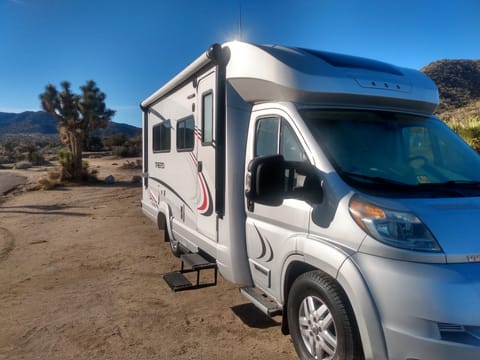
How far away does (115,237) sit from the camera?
28.9 feet

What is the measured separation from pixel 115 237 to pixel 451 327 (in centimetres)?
756

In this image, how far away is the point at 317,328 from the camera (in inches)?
123

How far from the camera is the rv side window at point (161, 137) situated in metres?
6.86

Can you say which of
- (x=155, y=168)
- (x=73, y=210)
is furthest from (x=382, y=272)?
(x=73, y=210)

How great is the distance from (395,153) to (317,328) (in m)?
1.61

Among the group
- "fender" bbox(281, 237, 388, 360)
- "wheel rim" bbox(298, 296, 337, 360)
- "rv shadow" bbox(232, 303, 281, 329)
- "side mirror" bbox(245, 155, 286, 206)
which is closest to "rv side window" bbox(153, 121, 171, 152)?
"rv shadow" bbox(232, 303, 281, 329)

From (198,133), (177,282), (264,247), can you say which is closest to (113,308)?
(177,282)

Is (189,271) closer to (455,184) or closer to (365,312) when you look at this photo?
(365,312)

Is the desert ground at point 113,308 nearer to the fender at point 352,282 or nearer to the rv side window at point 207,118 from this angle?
the fender at point 352,282

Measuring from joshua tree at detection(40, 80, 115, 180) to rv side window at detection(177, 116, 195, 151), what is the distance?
17.2m

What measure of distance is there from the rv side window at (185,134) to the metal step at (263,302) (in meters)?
2.22

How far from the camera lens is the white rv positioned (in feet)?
8.12

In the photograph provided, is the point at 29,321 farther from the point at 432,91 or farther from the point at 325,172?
the point at 432,91

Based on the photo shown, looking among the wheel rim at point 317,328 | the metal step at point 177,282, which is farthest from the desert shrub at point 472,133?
the wheel rim at point 317,328
